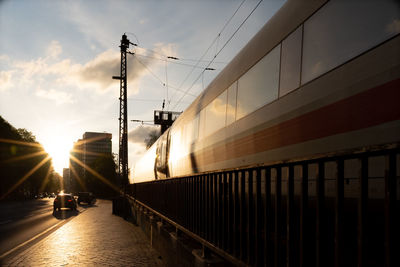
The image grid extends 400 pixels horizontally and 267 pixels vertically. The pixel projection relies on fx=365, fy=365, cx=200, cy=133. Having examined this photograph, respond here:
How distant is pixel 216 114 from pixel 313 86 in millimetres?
Answer: 4952

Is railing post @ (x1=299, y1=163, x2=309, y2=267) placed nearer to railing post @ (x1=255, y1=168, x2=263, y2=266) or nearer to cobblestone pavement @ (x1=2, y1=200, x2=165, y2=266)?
railing post @ (x1=255, y1=168, x2=263, y2=266)

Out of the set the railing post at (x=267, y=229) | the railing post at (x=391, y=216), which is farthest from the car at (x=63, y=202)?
the railing post at (x=391, y=216)

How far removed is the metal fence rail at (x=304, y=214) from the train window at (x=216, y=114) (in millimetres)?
3159

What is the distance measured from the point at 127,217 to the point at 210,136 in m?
13.5

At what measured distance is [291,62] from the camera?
5.89 m

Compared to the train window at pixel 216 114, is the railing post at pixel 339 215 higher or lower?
lower

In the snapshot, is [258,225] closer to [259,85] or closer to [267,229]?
[267,229]

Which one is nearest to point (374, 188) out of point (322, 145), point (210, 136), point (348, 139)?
point (348, 139)

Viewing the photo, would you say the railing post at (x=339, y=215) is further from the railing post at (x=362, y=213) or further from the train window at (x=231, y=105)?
the train window at (x=231, y=105)

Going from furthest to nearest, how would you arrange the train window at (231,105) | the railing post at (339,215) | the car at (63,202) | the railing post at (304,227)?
the car at (63,202) < the train window at (231,105) < the railing post at (304,227) < the railing post at (339,215)

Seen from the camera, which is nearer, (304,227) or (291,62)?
(304,227)

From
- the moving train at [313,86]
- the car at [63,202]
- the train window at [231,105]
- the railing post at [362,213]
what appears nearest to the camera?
the railing post at [362,213]

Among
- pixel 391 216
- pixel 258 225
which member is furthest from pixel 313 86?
pixel 391 216

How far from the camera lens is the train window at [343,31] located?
388cm
